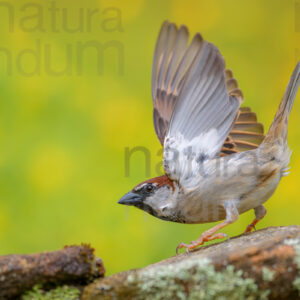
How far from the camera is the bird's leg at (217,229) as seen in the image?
12.3ft

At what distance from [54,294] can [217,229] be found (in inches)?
53.0

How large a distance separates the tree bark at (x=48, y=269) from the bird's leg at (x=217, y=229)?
100 centimetres

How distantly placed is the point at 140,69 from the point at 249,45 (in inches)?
→ 45.3

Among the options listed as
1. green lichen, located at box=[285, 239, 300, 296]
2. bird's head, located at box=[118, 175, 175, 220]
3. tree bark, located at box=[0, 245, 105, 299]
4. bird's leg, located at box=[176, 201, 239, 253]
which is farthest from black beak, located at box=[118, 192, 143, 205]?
green lichen, located at box=[285, 239, 300, 296]

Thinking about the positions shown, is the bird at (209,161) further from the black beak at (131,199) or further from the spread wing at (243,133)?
the spread wing at (243,133)

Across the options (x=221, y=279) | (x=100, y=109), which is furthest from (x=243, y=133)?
(x=221, y=279)

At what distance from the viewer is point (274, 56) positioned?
6.62 metres

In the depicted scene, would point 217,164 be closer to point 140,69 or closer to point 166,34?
point 166,34

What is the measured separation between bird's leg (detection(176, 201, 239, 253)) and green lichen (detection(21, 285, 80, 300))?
3.63 ft

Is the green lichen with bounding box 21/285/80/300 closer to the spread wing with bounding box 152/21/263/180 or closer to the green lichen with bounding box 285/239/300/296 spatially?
the green lichen with bounding box 285/239/300/296

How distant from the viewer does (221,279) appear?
102 inches

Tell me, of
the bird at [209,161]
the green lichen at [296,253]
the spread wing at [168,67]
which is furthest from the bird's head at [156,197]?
the green lichen at [296,253]

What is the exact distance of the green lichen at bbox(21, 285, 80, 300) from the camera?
2.71 m

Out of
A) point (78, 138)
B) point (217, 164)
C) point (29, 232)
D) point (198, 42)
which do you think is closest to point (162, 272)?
point (217, 164)
